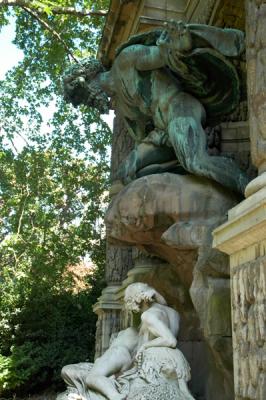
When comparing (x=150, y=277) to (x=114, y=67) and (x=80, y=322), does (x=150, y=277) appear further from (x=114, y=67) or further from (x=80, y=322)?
(x=80, y=322)

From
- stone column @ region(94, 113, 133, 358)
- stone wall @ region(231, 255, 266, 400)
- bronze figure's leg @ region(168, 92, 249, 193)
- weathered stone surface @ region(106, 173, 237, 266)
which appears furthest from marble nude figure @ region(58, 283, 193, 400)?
stone column @ region(94, 113, 133, 358)

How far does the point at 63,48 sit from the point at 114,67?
30.6 ft

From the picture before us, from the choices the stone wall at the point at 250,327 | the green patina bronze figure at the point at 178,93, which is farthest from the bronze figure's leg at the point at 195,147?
the stone wall at the point at 250,327

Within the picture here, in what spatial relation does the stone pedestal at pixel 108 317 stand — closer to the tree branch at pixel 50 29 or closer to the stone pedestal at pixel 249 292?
the stone pedestal at pixel 249 292

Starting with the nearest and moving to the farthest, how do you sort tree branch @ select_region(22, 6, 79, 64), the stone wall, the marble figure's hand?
A: the stone wall
the marble figure's hand
tree branch @ select_region(22, 6, 79, 64)

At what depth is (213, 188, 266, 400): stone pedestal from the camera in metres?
3.11

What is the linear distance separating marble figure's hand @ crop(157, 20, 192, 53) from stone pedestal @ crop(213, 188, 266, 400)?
2.04m

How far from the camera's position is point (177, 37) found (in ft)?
16.2

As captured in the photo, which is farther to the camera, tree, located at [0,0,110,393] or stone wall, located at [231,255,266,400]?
tree, located at [0,0,110,393]

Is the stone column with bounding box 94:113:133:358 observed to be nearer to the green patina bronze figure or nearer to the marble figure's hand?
the green patina bronze figure

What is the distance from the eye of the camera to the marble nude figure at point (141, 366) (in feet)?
14.3

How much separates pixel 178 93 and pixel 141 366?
104 inches

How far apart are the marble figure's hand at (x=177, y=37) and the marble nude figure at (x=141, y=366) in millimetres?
2222

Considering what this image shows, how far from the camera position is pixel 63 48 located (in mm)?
14852
